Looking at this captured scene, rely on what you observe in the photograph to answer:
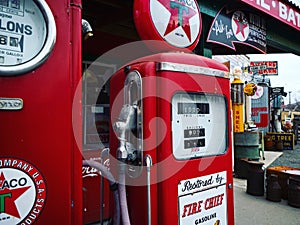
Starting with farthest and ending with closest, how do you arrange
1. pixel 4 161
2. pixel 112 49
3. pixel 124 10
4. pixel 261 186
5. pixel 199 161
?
1. pixel 261 186
2. pixel 112 49
3. pixel 124 10
4. pixel 199 161
5. pixel 4 161

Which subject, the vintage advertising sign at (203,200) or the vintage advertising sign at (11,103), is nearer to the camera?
the vintage advertising sign at (11,103)

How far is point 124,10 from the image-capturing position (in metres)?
3.10

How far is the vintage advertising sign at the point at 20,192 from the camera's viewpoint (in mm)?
1078

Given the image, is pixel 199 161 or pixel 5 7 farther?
pixel 199 161

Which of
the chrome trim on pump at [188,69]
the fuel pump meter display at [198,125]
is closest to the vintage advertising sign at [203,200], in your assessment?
the fuel pump meter display at [198,125]

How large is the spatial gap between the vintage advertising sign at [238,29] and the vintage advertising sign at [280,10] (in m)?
0.23

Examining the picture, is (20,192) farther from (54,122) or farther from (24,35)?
(24,35)

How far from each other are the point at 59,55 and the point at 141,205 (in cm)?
104

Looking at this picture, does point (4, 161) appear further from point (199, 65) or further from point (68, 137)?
point (199, 65)

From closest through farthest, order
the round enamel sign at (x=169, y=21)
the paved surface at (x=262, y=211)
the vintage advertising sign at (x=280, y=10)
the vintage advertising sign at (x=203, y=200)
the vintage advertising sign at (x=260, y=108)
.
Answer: the vintage advertising sign at (x=203, y=200) → the round enamel sign at (x=169, y=21) → the paved surface at (x=262, y=211) → the vintage advertising sign at (x=280, y=10) → the vintage advertising sign at (x=260, y=108)

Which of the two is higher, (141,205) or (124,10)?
(124,10)

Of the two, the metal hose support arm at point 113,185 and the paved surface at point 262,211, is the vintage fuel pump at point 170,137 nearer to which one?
the metal hose support arm at point 113,185

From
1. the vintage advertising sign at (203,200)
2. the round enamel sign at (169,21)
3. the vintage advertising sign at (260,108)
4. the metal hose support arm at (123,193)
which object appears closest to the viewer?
the metal hose support arm at (123,193)

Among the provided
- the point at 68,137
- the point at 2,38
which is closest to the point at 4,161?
the point at 68,137
